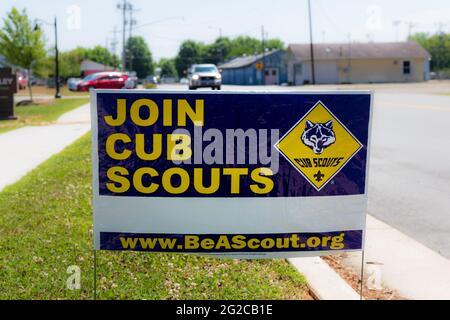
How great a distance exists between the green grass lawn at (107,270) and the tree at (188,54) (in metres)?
149

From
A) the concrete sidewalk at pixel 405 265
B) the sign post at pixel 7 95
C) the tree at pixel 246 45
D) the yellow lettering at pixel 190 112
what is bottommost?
the concrete sidewalk at pixel 405 265

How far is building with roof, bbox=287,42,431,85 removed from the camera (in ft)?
243

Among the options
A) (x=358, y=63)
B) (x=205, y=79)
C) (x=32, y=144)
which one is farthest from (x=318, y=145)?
(x=358, y=63)

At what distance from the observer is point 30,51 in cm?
3525

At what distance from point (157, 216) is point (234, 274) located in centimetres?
115

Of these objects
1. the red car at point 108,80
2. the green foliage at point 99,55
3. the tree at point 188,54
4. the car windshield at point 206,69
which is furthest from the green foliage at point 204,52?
the car windshield at point 206,69

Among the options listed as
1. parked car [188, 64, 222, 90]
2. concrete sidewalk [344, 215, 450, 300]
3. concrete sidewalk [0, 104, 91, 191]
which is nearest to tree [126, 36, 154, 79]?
parked car [188, 64, 222, 90]

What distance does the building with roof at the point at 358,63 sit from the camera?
2916 inches

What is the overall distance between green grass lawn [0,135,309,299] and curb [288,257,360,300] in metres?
0.10

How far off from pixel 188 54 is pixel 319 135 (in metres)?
155

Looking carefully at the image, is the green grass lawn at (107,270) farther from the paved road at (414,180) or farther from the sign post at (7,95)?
the sign post at (7,95)

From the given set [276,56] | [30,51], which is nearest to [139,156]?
[30,51]

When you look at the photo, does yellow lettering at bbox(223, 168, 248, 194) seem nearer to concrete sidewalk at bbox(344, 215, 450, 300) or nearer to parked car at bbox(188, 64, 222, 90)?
concrete sidewalk at bbox(344, 215, 450, 300)

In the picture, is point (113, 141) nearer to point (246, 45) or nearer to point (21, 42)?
point (21, 42)
